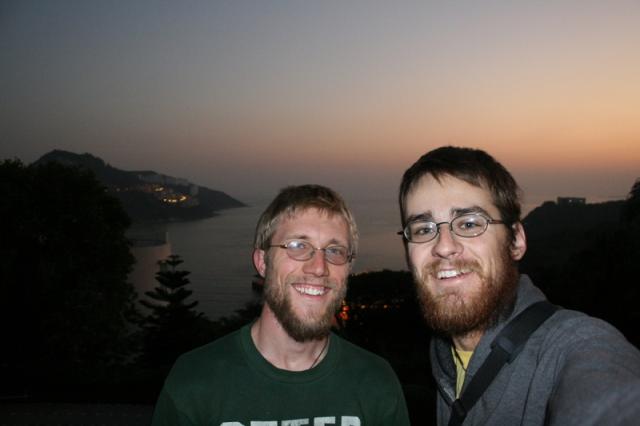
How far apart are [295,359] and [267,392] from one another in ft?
1.03

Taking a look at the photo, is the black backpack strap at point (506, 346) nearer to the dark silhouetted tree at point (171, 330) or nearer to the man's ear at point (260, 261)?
the man's ear at point (260, 261)

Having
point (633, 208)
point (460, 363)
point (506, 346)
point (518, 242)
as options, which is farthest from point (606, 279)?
point (506, 346)

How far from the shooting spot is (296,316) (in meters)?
2.89

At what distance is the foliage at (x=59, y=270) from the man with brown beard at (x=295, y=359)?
795 inches

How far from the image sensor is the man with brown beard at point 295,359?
2.62 meters

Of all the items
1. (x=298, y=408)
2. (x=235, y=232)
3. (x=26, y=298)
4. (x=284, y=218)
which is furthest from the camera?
(x=235, y=232)

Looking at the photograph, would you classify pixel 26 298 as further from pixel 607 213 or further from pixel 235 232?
pixel 235 232

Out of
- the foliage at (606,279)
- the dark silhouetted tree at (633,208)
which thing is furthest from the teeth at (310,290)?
the dark silhouetted tree at (633,208)

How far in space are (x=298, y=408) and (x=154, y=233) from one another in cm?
10921

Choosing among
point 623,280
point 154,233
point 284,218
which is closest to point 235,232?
point 154,233

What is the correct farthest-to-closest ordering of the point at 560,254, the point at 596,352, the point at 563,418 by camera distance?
1. the point at 560,254
2. the point at 596,352
3. the point at 563,418

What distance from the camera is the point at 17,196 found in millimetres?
21000

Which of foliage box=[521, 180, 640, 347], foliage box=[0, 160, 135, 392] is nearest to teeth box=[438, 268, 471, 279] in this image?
foliage box=[521, 180, 640, 347]

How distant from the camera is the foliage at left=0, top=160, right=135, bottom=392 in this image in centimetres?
2003
